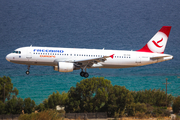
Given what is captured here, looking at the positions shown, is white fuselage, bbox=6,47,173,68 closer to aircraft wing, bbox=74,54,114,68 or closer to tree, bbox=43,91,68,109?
aircraft wing, bbox=74,54,114,68

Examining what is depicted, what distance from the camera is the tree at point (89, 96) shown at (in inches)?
2539

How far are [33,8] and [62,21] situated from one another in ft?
63.6

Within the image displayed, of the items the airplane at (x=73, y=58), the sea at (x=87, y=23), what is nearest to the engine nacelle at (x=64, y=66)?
the airplane at (x=73, y=58)

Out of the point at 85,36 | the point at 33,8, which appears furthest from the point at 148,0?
the point at 33,8

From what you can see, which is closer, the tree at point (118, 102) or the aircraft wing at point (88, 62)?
the aircraft wing at point (88, 62)

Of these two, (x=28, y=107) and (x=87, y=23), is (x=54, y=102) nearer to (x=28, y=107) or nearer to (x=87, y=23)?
(x=28, y=107)

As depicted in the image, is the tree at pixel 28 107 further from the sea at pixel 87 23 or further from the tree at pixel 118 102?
the sea at pixel 87 23

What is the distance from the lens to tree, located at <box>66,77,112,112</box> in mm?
64500

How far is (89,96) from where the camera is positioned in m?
65.8

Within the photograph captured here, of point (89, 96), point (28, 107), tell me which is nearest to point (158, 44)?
point (89, 96)

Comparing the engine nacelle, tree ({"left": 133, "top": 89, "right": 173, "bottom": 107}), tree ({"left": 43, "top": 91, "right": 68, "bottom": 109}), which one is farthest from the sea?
the engine nacelle

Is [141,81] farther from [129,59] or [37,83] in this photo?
[129,59]

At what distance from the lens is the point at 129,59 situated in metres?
43.9

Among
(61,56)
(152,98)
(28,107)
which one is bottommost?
(28,107)
